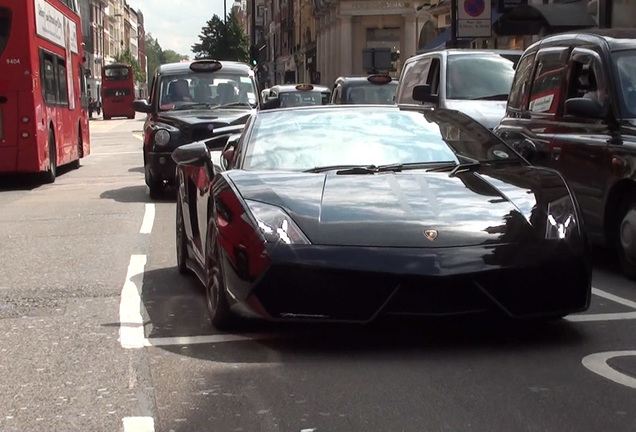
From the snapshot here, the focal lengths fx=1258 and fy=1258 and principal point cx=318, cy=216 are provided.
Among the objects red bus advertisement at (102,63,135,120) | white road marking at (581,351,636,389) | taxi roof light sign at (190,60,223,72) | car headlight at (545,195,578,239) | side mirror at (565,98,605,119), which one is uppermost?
taxi roof light sign at (190,60,223,72)

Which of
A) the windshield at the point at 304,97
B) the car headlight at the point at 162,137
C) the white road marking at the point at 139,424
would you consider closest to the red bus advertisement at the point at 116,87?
the windshield at the point at 304,97

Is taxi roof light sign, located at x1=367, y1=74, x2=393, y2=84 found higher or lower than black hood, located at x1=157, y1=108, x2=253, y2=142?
higher

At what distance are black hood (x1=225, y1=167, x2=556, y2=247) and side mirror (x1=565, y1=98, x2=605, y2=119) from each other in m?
2.27

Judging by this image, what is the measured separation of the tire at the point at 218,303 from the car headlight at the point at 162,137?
10.3m

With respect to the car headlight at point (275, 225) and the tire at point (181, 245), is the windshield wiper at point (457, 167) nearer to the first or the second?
the car headlight at point (275, 225)

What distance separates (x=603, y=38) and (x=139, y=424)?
6151 mm

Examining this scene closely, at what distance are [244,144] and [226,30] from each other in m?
122

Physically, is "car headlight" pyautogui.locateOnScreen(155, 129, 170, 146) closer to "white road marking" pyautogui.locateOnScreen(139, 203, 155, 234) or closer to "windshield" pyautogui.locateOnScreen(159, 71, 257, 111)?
"windshield" pyautogui.locateOnScreen(159, 71, 257, 111)

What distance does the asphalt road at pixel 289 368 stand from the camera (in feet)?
15.7

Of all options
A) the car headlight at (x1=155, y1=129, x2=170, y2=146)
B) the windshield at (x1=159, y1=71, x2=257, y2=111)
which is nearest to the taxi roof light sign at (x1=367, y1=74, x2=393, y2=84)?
the windshield at (x1=159, y1=71, x2=257, y2=111)

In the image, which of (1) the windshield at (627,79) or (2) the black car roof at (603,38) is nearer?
(1) the windshield at (627,79)

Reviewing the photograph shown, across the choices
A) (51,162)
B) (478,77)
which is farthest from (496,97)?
(51,162)

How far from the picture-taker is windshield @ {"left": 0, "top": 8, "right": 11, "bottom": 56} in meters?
19.5

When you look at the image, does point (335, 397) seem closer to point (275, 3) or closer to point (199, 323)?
point (199, 323)
